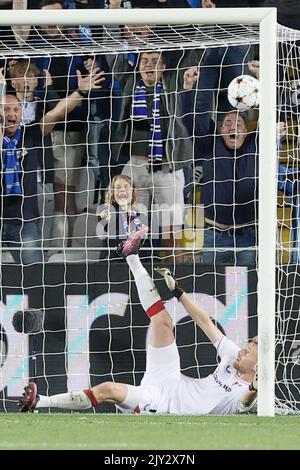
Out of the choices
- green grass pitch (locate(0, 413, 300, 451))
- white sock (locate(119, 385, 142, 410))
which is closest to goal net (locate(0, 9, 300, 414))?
white sock (locate(119, 385, 142, 410))

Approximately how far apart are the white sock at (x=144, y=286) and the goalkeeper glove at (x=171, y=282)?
0.11 m

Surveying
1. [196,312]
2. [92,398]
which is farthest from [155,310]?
[92,398]

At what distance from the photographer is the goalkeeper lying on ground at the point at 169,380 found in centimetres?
1009

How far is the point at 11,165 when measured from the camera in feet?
35.0

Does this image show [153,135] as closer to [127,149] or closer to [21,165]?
[127,149]

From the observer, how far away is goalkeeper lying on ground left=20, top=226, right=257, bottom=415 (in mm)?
10086

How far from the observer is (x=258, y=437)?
24.2 feet

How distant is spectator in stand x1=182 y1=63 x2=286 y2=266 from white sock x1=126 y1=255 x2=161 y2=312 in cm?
59

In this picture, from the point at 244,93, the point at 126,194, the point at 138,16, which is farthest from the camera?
the point at 126,194

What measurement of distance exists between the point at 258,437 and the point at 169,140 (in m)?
3.91

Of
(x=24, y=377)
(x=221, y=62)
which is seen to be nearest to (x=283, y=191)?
(x=221, y=62)

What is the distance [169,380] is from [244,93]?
242cm

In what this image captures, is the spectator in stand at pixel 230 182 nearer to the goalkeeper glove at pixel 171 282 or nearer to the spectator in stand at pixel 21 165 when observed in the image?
the goalkeeper glove at pixel 171 282

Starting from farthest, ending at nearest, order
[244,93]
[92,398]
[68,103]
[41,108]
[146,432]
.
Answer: [41,108] < [68,103] < [92,398] < [244,93] < [146,432]
